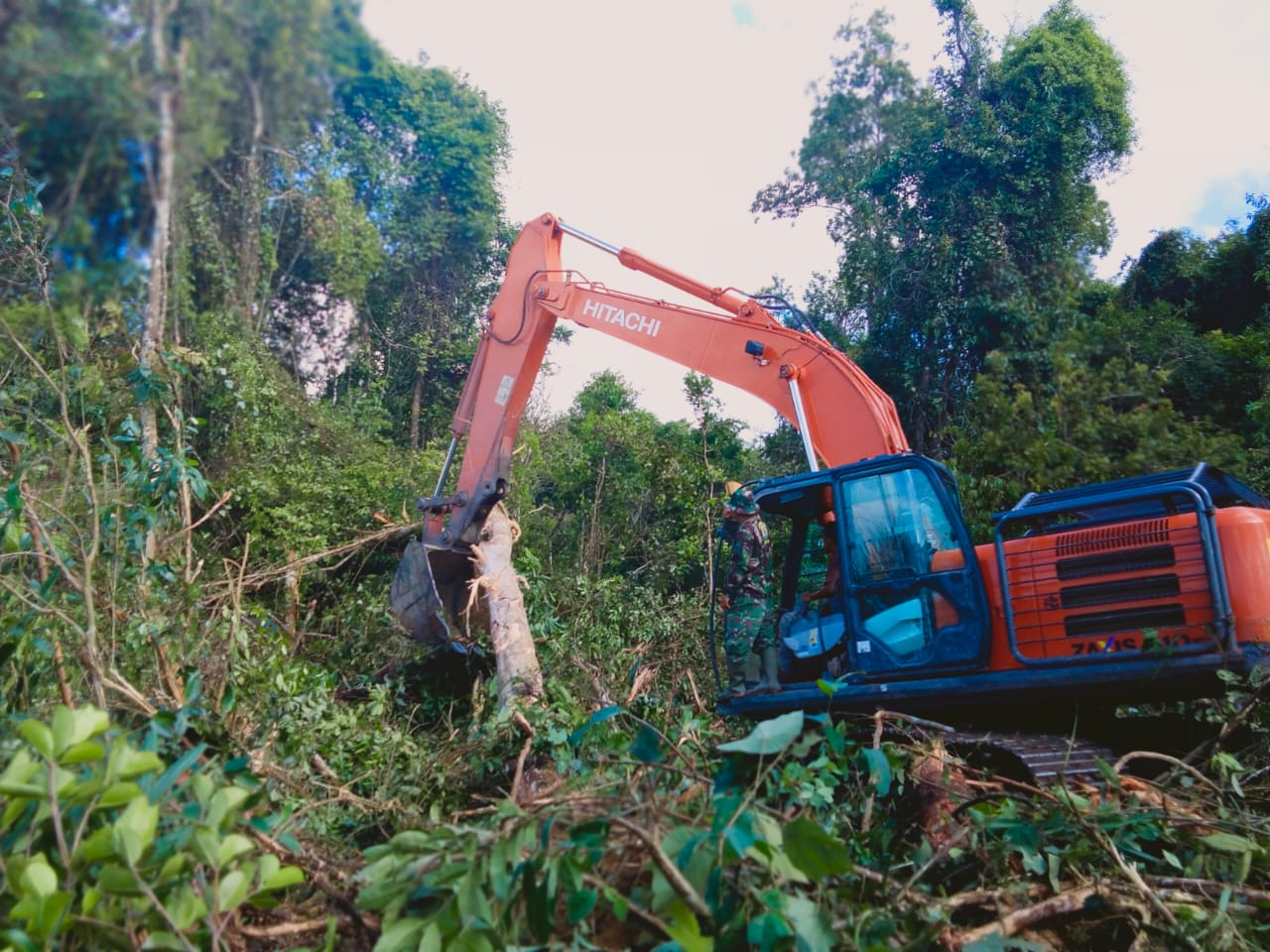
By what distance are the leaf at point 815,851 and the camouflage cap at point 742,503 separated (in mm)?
3370

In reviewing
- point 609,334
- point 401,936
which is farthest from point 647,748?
point 609,334

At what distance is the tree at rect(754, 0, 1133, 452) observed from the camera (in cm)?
1265

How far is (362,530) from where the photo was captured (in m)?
8.62

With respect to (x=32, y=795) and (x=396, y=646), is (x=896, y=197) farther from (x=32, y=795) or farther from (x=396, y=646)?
(x=32, y=795)

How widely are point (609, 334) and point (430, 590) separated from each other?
90.7 inches

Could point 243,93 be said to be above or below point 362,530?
below

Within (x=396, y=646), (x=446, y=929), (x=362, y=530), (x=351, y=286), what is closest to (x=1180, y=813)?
(x=446, y=929)

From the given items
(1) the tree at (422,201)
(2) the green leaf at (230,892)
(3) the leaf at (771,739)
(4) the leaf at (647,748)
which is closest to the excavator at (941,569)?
(3) the leaf at (771,739)

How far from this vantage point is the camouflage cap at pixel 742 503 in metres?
5.33

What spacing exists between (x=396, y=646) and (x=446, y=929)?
502 cm

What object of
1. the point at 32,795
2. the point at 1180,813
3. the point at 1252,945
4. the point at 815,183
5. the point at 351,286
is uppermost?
the point at 815,183

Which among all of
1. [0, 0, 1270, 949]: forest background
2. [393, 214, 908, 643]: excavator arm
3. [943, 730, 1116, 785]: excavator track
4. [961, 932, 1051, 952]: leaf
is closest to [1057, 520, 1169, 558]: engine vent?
[0, 0, 1270, 949]: forest background

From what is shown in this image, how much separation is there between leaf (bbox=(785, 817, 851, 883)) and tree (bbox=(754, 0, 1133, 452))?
1111cm

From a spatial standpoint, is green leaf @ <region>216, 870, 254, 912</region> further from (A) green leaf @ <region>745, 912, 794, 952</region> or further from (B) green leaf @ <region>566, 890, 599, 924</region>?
(A) green leaf @ <region>745, 912, 794, 952</region>
